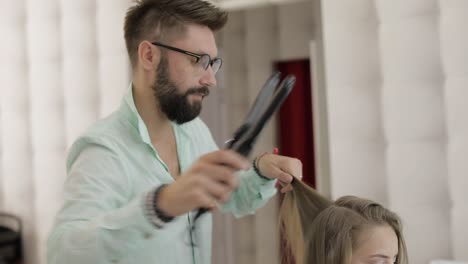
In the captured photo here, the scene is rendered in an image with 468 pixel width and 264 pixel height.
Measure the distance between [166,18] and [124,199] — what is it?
431 mm

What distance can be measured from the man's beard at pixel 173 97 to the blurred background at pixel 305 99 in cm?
75

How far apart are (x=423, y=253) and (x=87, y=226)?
115cm

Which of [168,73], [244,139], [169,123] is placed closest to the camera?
[244,139]

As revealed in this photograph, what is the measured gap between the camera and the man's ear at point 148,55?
1222mm

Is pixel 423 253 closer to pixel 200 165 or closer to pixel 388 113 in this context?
pixel 388 113

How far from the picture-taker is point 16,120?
8.39 ft

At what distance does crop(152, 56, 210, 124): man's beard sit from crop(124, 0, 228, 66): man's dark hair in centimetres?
7

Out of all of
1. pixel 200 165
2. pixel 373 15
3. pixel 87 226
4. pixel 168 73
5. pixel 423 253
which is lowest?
pixel 423 253

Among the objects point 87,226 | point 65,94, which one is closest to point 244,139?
point 87,226

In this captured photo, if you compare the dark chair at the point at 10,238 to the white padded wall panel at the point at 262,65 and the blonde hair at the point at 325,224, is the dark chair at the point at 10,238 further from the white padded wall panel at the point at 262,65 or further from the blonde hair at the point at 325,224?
the blonde hair at the point at 325,224

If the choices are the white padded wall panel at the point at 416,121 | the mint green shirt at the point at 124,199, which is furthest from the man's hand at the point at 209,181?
the white padded wall panel at the point at 416,121

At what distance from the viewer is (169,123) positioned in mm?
1339

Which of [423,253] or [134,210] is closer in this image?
[134,210]

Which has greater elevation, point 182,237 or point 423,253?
point 182,237
